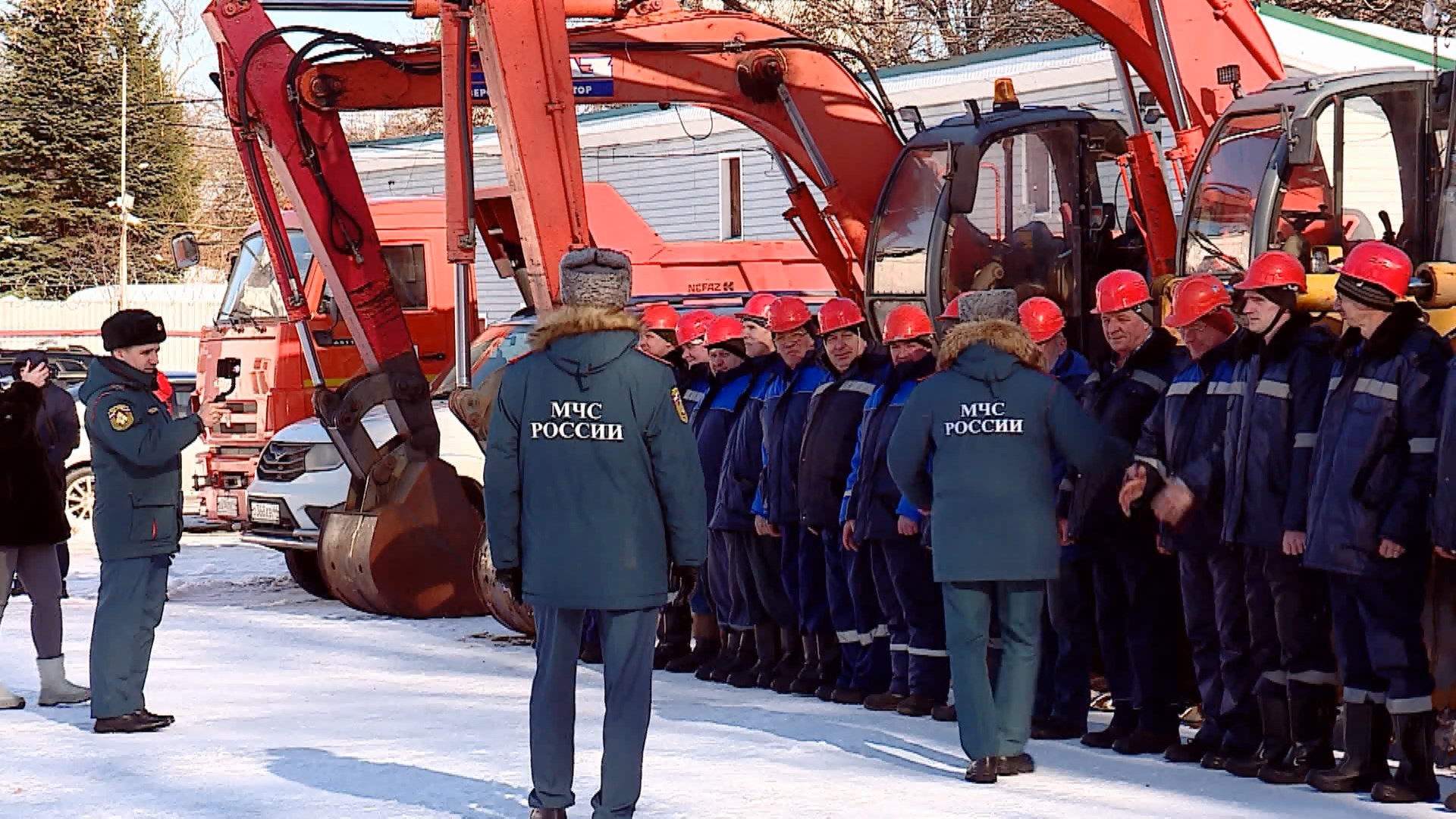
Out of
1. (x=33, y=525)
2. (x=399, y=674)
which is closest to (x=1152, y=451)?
(x=399, y=674)

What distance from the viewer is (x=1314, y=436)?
803 cm

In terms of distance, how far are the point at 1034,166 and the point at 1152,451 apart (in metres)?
Result: 5.42

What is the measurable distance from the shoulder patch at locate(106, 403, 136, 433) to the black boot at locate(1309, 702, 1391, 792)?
5.45 m

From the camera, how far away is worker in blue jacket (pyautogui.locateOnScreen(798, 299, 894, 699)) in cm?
1057

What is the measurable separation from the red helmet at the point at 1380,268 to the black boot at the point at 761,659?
4.38m

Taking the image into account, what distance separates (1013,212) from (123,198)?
38382mm

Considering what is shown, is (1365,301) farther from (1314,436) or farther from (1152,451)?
(1152,451)

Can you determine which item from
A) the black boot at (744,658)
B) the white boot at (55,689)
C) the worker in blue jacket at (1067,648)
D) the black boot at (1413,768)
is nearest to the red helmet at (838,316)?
the worker in blue jacket at (1067,648)

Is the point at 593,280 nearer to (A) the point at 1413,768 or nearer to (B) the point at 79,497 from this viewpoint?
(A) the point at 1413,768

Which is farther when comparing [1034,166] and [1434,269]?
[1034,166]

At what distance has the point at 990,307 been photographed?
863 centimetres

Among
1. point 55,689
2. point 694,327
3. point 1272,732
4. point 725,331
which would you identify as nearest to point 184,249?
point 694,327

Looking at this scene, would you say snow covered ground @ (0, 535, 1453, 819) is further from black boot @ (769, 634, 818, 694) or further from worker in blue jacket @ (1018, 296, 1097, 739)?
worker in blue jacket @ (1018, 296, 1097, 739)

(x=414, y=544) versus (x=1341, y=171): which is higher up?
(x=1341, y=171)
